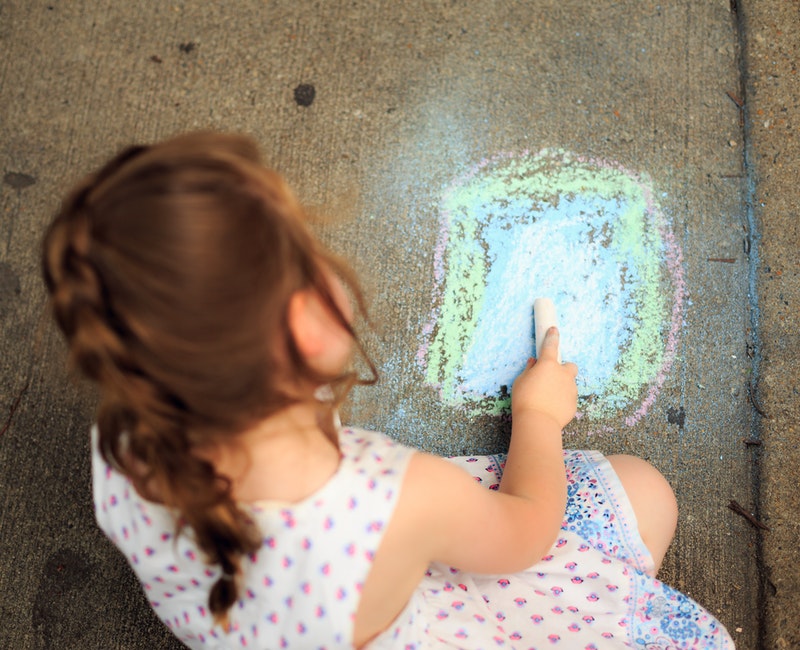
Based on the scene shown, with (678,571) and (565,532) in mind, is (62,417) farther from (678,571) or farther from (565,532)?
(678,571)

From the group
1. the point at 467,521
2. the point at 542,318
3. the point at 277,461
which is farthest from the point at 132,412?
the point at 542,318

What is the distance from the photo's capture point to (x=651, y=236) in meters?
1.71

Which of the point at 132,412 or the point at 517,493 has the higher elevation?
the point at 132,412

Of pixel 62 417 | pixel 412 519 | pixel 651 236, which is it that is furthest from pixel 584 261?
pixel 62 417

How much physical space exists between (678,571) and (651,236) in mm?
789

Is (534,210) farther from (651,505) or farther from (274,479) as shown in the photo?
(274,479)

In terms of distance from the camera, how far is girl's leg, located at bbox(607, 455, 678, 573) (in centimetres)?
137

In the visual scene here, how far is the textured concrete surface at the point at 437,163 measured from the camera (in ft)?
5.31

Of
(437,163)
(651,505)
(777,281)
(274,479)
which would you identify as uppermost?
(437,163)

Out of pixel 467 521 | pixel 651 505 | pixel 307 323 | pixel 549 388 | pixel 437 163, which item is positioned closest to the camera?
pixel 307 323

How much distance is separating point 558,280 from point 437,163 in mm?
418

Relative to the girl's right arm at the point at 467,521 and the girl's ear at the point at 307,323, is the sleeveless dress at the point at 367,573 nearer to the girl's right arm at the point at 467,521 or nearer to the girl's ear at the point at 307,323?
the girl's right arm at the point at 467,521

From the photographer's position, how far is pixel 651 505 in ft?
4.54

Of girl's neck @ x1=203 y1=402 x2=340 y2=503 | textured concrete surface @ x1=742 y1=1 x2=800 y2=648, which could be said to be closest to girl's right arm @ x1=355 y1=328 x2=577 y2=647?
girl's neck @ x1=203 y1=402 x2=340 y2=503
